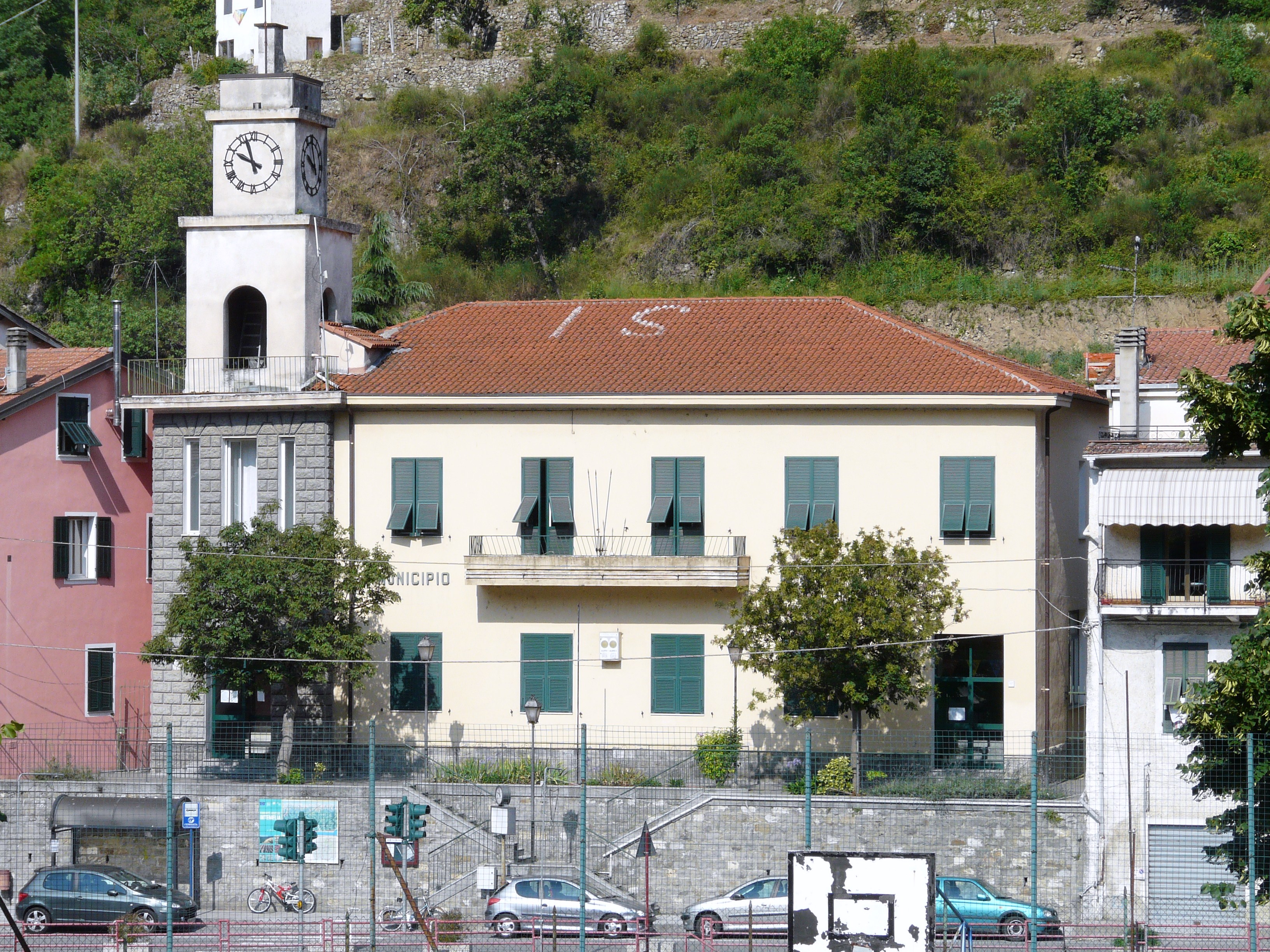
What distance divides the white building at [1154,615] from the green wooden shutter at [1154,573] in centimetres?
2

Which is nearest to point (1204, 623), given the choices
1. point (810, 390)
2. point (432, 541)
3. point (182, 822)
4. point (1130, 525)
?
point (1130, 525)

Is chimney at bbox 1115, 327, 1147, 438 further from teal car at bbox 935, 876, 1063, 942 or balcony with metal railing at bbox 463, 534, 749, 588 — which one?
teal car at bbox 935, 876, 1063, 942

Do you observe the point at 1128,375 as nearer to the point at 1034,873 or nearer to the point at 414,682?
the point at 1034,873

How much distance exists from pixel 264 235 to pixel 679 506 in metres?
10.8

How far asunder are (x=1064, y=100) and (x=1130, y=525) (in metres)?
30.2

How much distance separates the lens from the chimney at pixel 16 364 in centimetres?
3922

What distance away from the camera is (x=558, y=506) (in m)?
37.1

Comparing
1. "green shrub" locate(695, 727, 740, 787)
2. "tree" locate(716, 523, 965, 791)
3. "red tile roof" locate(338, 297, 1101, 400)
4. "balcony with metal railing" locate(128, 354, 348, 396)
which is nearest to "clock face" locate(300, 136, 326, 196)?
"red tile roof" locate(338, 297, 1101, 400)

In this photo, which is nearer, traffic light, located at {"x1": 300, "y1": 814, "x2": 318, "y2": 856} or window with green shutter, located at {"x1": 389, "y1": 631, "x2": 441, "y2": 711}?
traffic light, located at {"x1": 300, "y1": 814, "x2": 318, "y2": 856}

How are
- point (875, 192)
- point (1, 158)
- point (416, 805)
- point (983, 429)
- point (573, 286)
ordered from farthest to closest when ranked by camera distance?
1. point (1, 158)
2. point (573, 286)
3. point (875, 192)
4. point (983, 429)
5. point (416, 805)

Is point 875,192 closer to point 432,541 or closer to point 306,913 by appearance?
point 432,541

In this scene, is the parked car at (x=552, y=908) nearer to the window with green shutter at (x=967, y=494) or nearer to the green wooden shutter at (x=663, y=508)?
the green wooden shutter at (x=663, y=508)

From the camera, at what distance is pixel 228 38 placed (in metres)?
79.4

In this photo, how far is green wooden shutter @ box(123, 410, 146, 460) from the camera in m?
40.8
